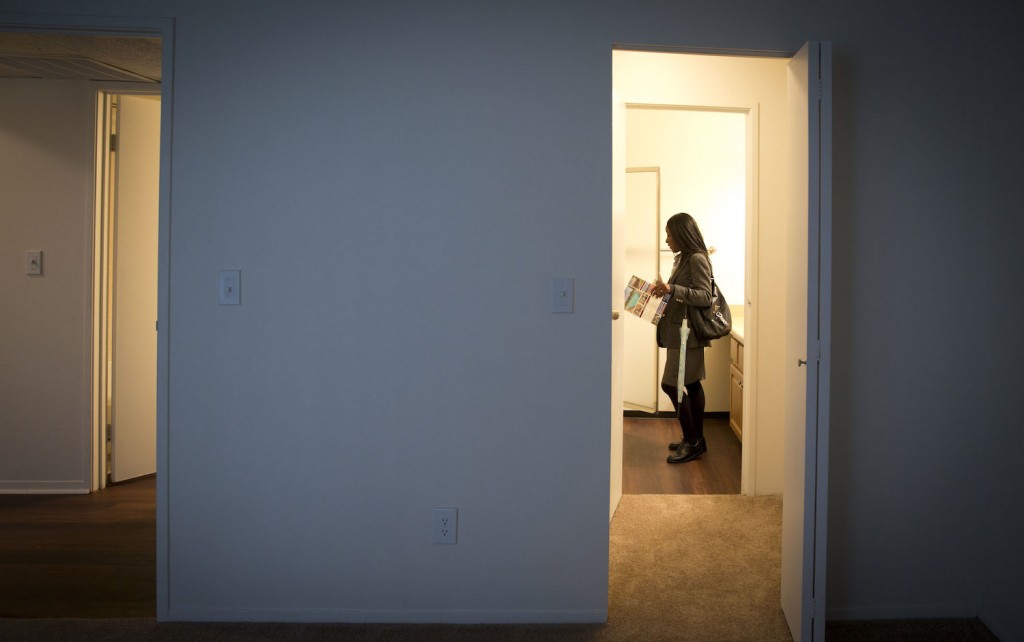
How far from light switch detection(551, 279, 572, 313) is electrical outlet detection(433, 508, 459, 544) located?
76cm

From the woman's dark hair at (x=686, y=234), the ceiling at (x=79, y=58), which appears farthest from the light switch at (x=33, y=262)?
the woman's dark hair at (x=686, y=234)

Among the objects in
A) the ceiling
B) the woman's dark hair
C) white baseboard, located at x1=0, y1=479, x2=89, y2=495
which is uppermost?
the ceiling

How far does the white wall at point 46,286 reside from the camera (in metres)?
3.66

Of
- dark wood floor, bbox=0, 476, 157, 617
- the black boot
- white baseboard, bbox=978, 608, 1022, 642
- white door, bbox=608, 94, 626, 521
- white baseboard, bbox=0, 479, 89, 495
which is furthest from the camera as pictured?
the black boot

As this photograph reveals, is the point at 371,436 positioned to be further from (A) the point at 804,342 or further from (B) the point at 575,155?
(A) the point at 804,342

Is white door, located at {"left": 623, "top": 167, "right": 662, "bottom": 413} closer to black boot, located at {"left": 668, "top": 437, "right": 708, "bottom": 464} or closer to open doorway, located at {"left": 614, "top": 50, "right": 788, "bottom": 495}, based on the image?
black boot, located at {"left": 668, "top": 437, "right": 708, "bottom": 464}

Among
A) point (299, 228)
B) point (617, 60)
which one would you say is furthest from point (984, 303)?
point (299, 228)

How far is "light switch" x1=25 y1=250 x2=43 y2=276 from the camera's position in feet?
12.0

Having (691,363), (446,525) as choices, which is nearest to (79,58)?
(446,525)

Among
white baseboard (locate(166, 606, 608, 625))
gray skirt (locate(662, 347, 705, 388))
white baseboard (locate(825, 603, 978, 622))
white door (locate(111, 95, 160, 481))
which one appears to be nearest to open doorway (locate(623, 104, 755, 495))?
gray skirt (locate(662, 347, 705, 388))

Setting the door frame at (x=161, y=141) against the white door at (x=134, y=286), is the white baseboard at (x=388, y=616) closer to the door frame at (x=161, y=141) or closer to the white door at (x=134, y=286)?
the door frame at (x=161, y=141)

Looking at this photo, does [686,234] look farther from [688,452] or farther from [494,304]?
[494,304]

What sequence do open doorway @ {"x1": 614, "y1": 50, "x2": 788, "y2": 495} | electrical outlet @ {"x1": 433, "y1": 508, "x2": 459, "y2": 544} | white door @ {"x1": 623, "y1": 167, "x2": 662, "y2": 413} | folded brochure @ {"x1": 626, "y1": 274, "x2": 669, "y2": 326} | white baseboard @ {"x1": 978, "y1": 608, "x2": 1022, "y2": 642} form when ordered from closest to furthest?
1. white baseboard @ {"x1": 978, "y1": 608, "x2": 1022, "y2": 642}
2. electrical outlet @ {"x1": 433, "y1": 508, "x2": 459, "y2": 544}
3. open doorway @ {"x1": 614, "y1": 50, "x2": 788, "y2": 495}
4. folded brochure @ {"x1": 626, "y1": 274, "x2": 669, "y2": 326}
5. white door @ {"x1": 623, "y1": 167, "x2": 662, "y2": 413}

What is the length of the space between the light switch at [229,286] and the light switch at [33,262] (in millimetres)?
2059
